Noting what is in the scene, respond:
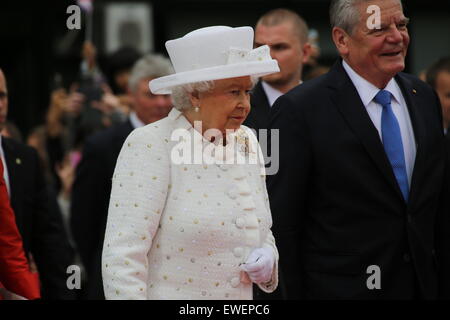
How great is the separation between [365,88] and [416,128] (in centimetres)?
30

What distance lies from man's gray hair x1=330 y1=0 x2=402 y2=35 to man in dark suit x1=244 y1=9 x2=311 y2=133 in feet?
2.99

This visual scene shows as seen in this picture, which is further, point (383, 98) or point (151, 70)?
point (151, 70)

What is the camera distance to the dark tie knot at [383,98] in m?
5.16

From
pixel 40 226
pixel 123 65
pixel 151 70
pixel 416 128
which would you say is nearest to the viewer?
pixel 416 128

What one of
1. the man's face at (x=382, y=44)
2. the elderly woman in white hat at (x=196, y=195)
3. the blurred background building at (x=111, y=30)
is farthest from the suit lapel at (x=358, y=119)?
the blurred background building at (x=111, y=30)

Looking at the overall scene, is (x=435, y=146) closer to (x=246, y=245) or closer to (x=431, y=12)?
(x=246, y=245)

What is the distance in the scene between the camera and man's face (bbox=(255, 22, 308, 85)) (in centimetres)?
629

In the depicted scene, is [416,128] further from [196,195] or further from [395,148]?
[196,195]

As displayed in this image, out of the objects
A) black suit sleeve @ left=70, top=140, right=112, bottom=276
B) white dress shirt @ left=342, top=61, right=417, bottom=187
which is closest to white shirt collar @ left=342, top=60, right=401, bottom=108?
white dress shirt @ left=342, top=61, right=417, bottom=187

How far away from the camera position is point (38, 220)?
621 cm

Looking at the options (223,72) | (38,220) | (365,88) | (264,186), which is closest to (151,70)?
(38,220)

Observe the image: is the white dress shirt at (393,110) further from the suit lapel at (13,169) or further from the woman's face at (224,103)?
the suit lapel at (13,169)

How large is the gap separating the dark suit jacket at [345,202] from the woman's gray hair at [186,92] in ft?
2.72

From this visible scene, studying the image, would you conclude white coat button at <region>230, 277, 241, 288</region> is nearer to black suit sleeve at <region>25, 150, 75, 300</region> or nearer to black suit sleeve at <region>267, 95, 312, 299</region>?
black suit sleeve at <region>267, 95, 312, 299</region>
